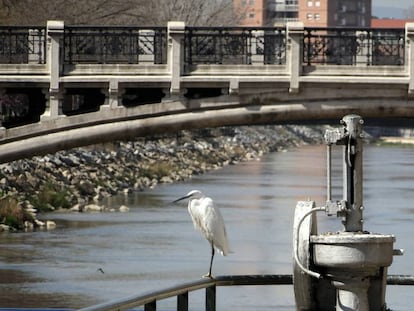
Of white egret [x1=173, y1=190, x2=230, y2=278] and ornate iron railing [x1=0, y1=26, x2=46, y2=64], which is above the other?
ornate iron railing [x1=0, y1=26, x2=46, y2=64]

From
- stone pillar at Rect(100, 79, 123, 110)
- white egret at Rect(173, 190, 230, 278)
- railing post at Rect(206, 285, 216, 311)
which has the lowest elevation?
railing post at Rect(206, 285, 216, 311)

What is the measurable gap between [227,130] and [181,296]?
9116 centimetres

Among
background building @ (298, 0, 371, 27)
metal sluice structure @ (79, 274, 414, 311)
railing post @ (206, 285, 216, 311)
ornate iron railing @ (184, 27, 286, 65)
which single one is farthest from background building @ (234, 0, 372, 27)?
railing post @ (206, 285, 216, 311)

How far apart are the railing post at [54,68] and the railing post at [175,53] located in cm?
180

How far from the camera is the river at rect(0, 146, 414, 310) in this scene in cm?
2780

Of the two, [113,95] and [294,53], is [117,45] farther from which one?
[294,53]

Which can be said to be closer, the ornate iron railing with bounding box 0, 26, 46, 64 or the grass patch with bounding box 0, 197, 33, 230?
the ornate iron railing with bounding box 0, 26, 46, 64

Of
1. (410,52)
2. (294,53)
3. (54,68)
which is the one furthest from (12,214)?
(410,52)

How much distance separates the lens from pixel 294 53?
2853 centimetres

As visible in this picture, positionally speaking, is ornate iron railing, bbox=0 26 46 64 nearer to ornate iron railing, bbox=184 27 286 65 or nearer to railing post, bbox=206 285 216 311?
ornate iron railing, bbox=184 27 286 65

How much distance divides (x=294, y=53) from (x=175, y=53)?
194 cm

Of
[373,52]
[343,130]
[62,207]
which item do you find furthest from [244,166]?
[343,130]

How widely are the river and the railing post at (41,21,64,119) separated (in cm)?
292

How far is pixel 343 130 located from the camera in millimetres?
16625
